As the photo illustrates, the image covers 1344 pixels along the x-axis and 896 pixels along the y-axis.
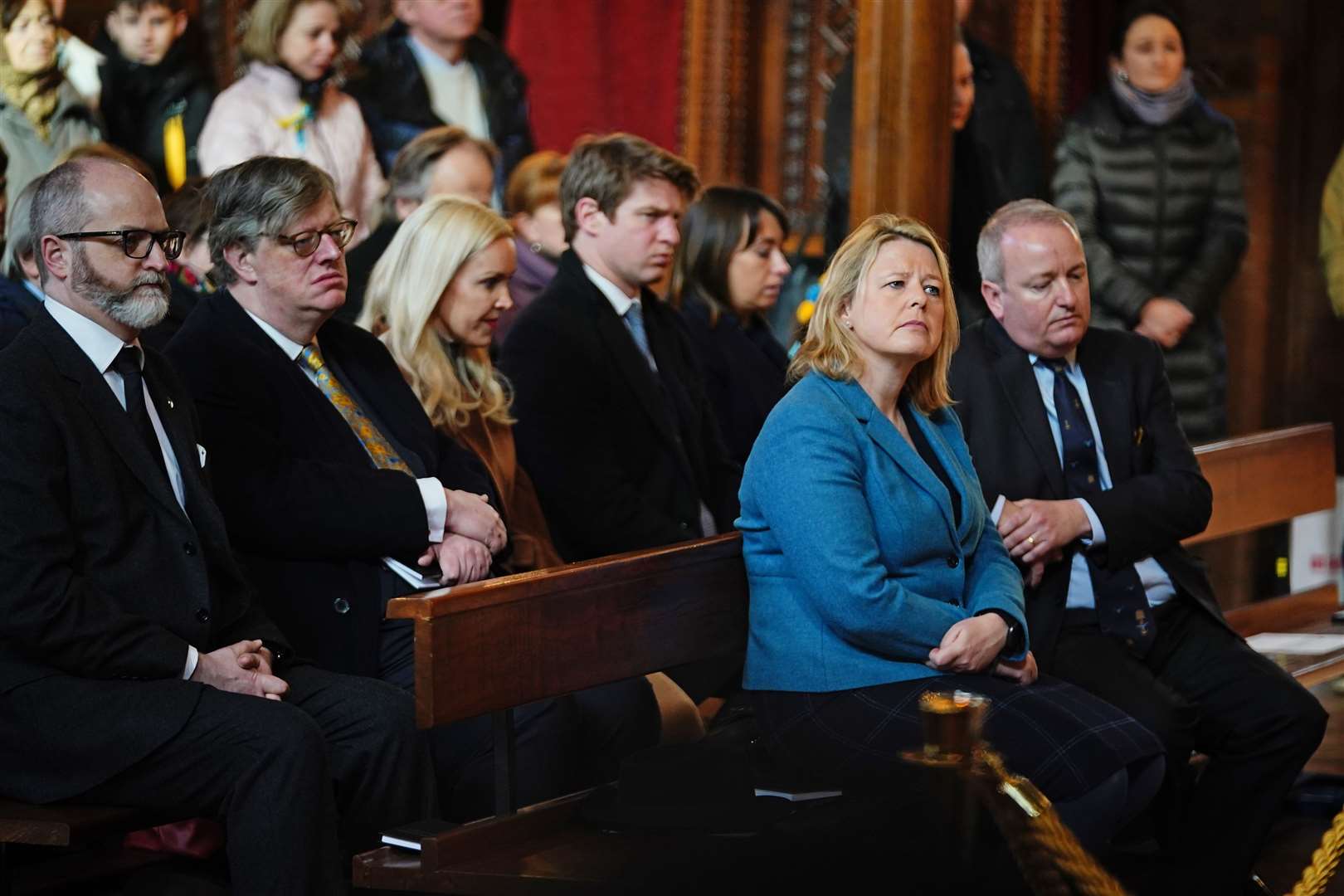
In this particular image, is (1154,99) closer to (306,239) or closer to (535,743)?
(306,239)

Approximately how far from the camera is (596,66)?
333 inches

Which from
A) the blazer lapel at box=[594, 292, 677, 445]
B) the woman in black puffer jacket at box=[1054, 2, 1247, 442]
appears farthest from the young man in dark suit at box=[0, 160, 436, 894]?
the woman in black puffer jacket at box=[1054, 2, 1247, 442]

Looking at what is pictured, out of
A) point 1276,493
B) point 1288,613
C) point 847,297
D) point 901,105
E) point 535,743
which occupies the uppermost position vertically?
point 901,105

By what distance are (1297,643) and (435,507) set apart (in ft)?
8.48

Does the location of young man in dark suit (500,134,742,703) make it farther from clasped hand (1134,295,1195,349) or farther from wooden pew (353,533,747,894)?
clasped hand (1134,295,1195,349)

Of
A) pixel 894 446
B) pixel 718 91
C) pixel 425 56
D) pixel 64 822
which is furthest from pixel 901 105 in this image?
pixel 718 91

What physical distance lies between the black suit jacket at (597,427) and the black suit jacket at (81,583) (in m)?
1.26

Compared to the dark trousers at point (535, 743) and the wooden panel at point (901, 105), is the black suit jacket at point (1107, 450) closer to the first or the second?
the wooden panel at point (901, 105)

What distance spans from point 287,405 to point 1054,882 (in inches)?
80.2

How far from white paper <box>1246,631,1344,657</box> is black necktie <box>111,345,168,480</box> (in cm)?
292

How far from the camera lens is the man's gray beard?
3537 millimetres

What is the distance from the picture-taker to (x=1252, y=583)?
768 centimetres

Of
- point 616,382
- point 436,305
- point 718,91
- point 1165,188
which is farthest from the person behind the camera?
point 718,91

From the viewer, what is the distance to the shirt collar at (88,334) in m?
3.53
